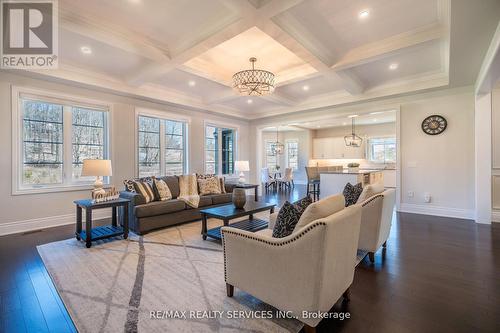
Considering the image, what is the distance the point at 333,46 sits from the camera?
358cm

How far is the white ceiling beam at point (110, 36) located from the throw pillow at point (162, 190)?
2.16 metres

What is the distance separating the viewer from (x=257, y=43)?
3580 millimetres

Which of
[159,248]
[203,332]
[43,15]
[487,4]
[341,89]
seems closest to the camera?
[203,332]

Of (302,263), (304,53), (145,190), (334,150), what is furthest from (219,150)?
(334,150)

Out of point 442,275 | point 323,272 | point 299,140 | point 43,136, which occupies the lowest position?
point 442,275

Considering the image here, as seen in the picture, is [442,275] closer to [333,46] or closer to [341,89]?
[333,46]

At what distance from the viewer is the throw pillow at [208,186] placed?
17.0 feet

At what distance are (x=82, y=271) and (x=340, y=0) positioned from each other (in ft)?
13.4

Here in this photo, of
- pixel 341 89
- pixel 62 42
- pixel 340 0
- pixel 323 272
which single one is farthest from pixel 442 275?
pixel 62 42

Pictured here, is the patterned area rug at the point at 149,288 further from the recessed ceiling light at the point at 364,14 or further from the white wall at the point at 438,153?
the white wall at the point at 438,153

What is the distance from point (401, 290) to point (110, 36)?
4427mm

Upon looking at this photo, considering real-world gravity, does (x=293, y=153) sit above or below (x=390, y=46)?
below

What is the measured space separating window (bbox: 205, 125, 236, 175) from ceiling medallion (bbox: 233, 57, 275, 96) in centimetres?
339

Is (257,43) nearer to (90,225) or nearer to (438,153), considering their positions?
(90,225)
